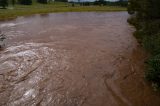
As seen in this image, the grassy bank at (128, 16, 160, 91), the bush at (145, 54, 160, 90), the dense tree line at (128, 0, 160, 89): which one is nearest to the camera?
the bush at (145, 54, 160, 90)

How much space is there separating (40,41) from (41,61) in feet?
16.0

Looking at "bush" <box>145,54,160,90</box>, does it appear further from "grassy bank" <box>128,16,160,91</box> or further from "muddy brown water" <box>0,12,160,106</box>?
"muddy brown water" <box>0,12,160,106</box>

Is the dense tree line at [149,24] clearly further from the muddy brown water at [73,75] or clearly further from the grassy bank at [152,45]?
the muddy brown water at [73,75]

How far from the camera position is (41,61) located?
1064cm

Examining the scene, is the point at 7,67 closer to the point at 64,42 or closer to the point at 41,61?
the point at 41,61

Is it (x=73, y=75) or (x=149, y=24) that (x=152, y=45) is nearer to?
(x=149, y=24)

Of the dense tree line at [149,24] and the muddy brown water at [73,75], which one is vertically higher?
the dense tree line at [149,24]

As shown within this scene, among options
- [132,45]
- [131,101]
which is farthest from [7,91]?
[132,45]

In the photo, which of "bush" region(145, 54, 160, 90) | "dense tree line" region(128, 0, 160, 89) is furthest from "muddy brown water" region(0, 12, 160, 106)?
"dense tree line" region(128, 0, 160, 89)

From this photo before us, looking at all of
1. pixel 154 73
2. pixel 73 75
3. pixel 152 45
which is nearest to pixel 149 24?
pixel 152 45

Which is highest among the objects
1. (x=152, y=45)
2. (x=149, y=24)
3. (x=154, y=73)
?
(x=149, y=24)

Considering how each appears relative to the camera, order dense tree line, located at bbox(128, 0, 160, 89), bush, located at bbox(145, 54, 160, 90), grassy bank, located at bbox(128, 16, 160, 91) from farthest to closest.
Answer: dense tree line, located at bbox(128, 0, 160, 89)
grassy bank, located at bbox(128, 16, 160, 91)
bush, located at bbox(145, 54, 160, 90)

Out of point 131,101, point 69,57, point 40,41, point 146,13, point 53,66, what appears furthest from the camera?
point 40,41

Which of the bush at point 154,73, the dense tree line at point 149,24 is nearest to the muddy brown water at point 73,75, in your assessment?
the bush at point 154,73
